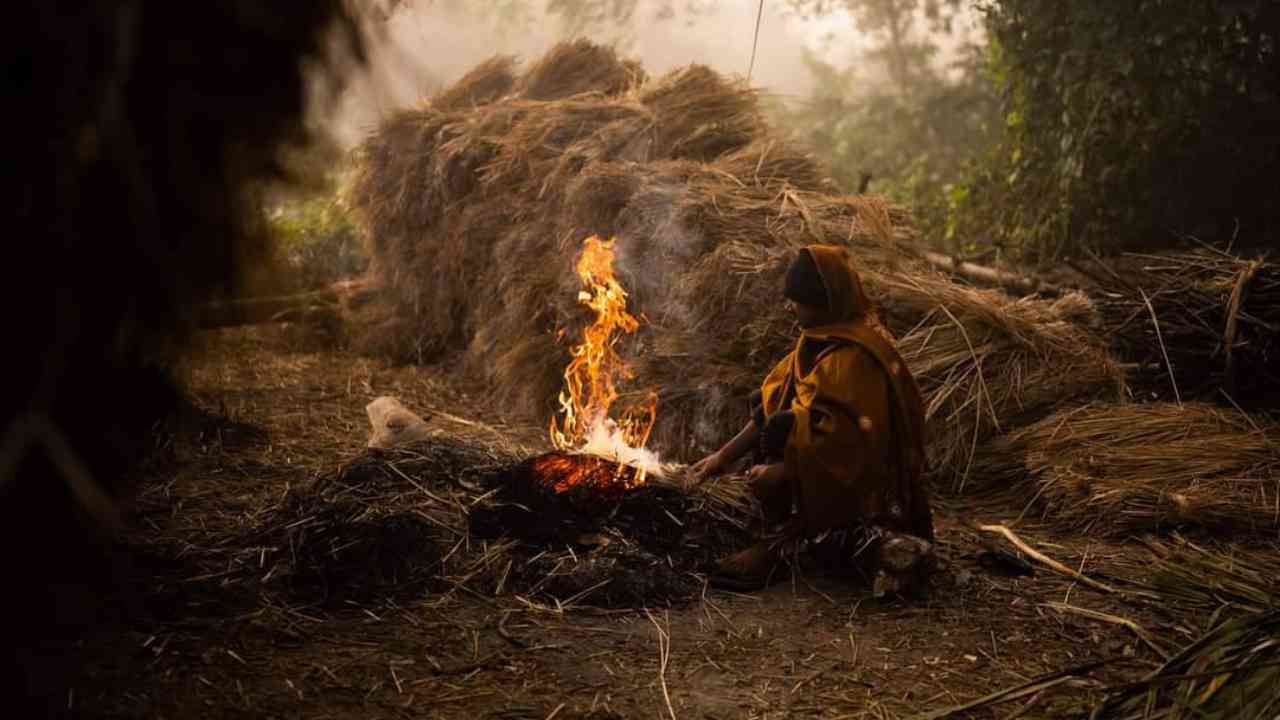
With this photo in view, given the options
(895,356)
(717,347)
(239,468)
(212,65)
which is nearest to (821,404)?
(895,356)

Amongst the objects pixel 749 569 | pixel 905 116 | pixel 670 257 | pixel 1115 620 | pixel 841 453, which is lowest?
pixel 1115 620

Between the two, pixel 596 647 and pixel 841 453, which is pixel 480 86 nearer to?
pixel 841 453

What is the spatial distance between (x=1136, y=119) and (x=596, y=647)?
6620mm

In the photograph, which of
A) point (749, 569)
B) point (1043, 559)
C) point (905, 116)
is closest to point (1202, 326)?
point (1043, 559)

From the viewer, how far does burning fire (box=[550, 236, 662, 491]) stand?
14.5ft

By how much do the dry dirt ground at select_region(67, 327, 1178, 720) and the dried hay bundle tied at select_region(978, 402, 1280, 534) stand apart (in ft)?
0.79

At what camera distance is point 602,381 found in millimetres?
5316

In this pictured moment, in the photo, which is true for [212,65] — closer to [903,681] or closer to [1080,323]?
[903,681]

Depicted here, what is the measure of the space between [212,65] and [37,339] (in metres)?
0.66

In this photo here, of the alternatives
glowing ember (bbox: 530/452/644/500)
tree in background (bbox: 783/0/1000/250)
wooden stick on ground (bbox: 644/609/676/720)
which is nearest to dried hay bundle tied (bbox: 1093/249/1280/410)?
glowing ember (bbox: 530/452/644/500)

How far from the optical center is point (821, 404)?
3.54 meters

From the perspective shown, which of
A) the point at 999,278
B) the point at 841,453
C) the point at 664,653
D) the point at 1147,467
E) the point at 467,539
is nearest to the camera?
the point at 664,653

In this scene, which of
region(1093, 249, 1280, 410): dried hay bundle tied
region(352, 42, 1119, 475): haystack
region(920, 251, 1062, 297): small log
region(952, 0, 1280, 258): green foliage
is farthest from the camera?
region(952, 0, 1280, 258): green foliage

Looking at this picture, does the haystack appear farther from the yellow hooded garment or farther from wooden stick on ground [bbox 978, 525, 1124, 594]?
the yellow hooded garment
